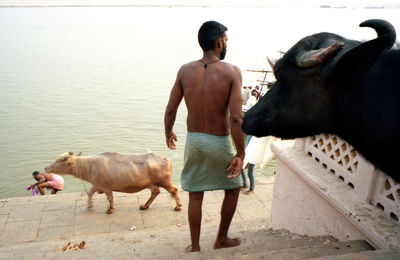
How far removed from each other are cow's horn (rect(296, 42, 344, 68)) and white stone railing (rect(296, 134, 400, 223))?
60.2 inches

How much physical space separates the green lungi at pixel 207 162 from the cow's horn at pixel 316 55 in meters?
1.90

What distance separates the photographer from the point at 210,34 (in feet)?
11.3

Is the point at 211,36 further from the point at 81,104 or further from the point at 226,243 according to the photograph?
the point at 81,104

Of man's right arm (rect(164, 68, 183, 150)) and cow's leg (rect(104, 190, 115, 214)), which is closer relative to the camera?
man's right arm (rect(164, 68, 183, 150))

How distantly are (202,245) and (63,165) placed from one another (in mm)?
3741

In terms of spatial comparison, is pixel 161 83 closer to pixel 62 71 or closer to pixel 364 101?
pixel 62 71

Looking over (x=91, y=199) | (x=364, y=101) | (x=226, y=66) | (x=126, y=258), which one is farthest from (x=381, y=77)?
(x=91, y=199)

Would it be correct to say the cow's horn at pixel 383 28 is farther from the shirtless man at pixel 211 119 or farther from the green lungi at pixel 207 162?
the green lungi at pixel 207 162

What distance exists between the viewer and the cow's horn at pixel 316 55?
1.58 meters

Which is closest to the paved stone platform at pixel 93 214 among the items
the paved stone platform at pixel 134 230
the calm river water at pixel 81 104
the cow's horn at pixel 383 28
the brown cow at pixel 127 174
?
the paved stone platform at pixel 134 230

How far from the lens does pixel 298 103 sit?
5.87 ft

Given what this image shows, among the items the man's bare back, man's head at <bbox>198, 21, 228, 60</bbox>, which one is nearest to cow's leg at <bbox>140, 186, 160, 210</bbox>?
the man's bare back

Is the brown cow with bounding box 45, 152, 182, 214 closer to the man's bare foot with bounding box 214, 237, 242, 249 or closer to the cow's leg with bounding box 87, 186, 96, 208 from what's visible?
the cow's leg with bounding box 87, 186, 96, 208

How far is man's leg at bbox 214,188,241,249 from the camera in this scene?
3.77m
